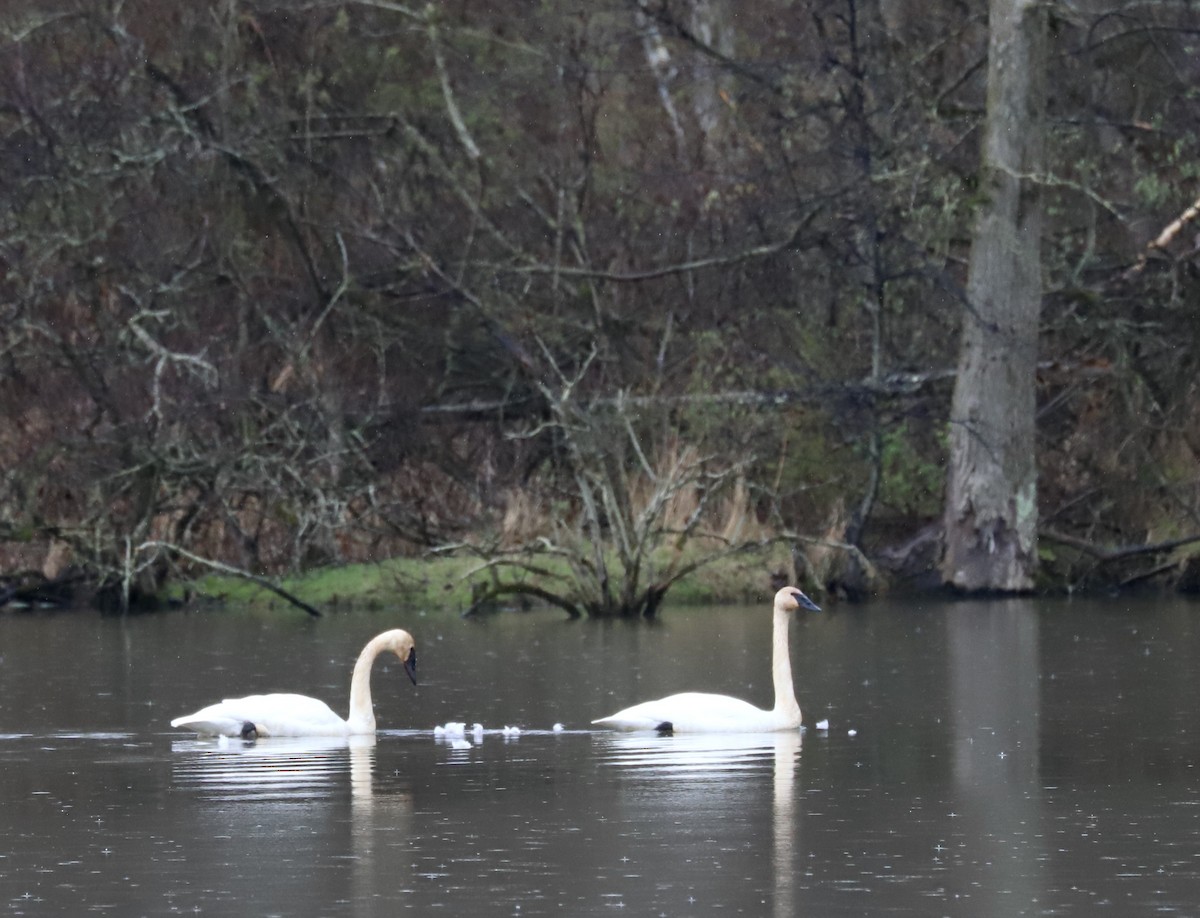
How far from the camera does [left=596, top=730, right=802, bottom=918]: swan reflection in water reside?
1040cm

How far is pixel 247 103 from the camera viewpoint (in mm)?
31000

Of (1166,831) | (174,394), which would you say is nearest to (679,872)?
(1166,831)

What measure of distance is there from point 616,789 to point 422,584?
15.3 metres

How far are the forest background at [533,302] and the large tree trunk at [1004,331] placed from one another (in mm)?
539

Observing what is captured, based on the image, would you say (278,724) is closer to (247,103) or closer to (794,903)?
(794,903)

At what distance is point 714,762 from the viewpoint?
12.8 meters

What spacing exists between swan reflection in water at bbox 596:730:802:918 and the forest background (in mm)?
11951

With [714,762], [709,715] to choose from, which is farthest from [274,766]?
[709,715]

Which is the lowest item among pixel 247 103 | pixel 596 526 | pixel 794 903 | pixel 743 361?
pixel 794 903

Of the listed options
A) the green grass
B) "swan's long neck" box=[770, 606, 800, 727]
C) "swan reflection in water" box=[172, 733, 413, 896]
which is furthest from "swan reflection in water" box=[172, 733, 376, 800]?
the green grass

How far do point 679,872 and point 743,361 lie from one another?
858 inches

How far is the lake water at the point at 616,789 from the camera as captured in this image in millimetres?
8680

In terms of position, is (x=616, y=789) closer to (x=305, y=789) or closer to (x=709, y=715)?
(x=305, y=789)

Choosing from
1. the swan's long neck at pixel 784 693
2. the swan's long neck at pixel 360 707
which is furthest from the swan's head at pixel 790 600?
the swan's long neck at pixel 360 707
